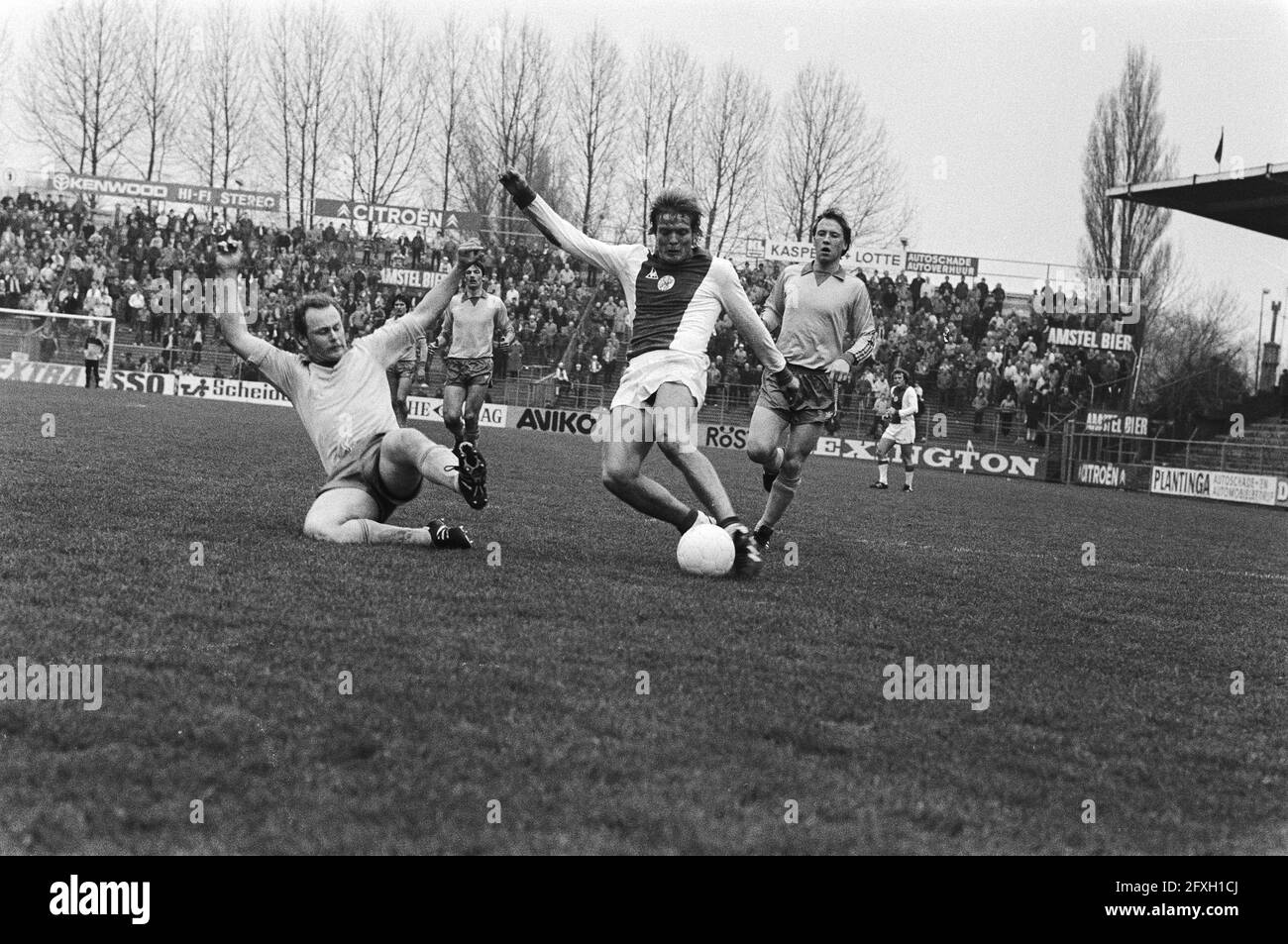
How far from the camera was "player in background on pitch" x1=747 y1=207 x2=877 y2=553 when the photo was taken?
9.29 meters

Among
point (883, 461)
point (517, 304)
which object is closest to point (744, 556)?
point (883, 461)

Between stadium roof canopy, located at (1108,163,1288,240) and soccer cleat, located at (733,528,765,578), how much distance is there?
73.3 feet

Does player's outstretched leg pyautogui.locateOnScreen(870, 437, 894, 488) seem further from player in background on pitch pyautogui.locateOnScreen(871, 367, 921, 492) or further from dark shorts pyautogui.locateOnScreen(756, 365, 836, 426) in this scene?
dark shorts pyautogui.locateOnScreen(756, 365, 836, 426)

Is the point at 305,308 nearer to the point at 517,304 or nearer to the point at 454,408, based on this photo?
the point at 454,408

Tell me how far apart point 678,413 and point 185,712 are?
405 centimetres

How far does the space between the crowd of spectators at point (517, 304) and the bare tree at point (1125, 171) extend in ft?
31.0

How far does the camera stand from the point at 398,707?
12.6ft

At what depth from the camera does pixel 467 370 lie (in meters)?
15.5

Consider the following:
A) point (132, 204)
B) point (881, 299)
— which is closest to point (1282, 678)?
point (881, 299)

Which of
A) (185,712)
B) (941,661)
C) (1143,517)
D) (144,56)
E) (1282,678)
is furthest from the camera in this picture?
(144,56)

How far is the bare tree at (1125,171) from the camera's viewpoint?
44.8 m

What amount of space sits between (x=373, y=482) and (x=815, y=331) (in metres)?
3.74
